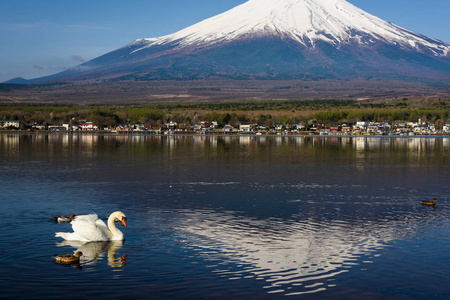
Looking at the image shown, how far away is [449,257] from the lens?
15.6m

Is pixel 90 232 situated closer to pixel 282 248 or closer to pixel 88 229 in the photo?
pixel 88 229

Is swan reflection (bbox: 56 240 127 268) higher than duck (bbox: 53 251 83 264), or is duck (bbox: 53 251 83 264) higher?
duck (bbox: 53 251 83 264)

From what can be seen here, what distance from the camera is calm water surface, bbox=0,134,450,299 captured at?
13031 millimetres

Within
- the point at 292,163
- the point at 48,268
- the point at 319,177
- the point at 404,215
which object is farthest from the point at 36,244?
the point at 292,163

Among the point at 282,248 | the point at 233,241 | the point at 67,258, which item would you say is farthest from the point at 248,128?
the point at 67,258

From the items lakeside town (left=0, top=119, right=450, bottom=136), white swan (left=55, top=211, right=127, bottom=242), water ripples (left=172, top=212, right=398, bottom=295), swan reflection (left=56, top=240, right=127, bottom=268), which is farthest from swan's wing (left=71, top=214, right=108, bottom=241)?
lakeside town (left=0, top=119, right=450, bottom=136)

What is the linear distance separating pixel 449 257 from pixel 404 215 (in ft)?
21.9

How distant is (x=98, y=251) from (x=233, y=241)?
409cm

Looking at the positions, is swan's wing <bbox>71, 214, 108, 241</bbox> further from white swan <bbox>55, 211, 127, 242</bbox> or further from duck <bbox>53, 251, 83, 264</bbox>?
duck <bbox>53, 251, 83, 264</bbox>

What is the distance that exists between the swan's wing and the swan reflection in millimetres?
189

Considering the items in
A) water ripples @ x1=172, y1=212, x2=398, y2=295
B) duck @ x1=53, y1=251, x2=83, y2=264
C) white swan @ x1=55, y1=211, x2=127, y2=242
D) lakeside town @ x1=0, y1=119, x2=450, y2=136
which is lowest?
water ripples @ x1=172, y1=212, x2=398, y2=295

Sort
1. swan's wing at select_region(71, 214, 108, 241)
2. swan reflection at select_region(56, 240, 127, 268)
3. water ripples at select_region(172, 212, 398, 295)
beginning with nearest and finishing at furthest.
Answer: water ripples at select_region(172, 212, 398, 295), swan reflection at select_region(56, 240, 127, 268), swan's wing at select_region(71, 214, 108, 241)

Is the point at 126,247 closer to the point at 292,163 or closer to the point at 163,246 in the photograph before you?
the point at 163,246

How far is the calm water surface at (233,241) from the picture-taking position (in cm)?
1303
